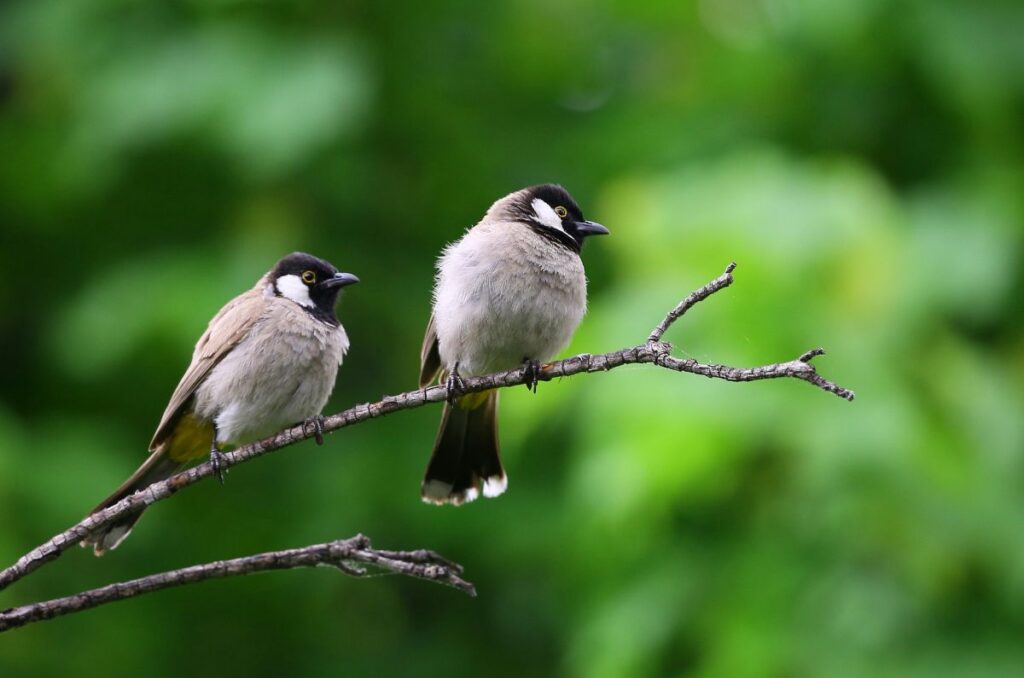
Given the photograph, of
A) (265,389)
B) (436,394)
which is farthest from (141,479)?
(436,394)

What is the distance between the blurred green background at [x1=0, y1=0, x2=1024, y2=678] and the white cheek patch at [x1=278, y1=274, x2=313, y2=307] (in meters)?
1.38

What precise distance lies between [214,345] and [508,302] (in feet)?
3.01

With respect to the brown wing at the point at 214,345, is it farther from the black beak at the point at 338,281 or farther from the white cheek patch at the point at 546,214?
the white cheek patch at the point at 546,214

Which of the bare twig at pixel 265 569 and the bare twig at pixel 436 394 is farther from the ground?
the bare twig at pixel 436 394

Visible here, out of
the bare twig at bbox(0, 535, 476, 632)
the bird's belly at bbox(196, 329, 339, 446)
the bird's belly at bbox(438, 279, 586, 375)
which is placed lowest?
the bare twig at bbox(0, 535, 476, 632)

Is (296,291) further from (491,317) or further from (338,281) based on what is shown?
(491,317)

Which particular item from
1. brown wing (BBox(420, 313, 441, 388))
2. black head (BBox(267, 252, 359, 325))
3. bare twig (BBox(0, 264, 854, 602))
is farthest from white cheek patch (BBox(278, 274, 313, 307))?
bare twig (BBox(0, 264, 854, 602))

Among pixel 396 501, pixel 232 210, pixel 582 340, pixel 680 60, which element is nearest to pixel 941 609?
pixel 582 340

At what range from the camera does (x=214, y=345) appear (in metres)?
4.01

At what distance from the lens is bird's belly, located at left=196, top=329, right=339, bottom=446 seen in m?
3.80

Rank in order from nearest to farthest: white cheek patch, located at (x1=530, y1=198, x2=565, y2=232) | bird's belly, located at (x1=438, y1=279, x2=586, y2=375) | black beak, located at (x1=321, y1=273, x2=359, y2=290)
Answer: bird's belly, located at (x1=438, y1=279, x2=586, y2=375) → black beak, located at (x1=321, y1=273, x2=359, y2=290) → white cheek patch, located at (x1=530, y1=198, x2=565, y2=232)

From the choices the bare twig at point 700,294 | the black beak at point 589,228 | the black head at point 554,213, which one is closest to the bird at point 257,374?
the black head at point 554,213

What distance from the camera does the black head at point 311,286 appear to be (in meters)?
4.13

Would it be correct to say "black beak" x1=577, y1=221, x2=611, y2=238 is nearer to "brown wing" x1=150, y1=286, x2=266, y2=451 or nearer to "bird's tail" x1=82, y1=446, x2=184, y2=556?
"brown wing" x1=150, y1=286, x2=266, y2=451
